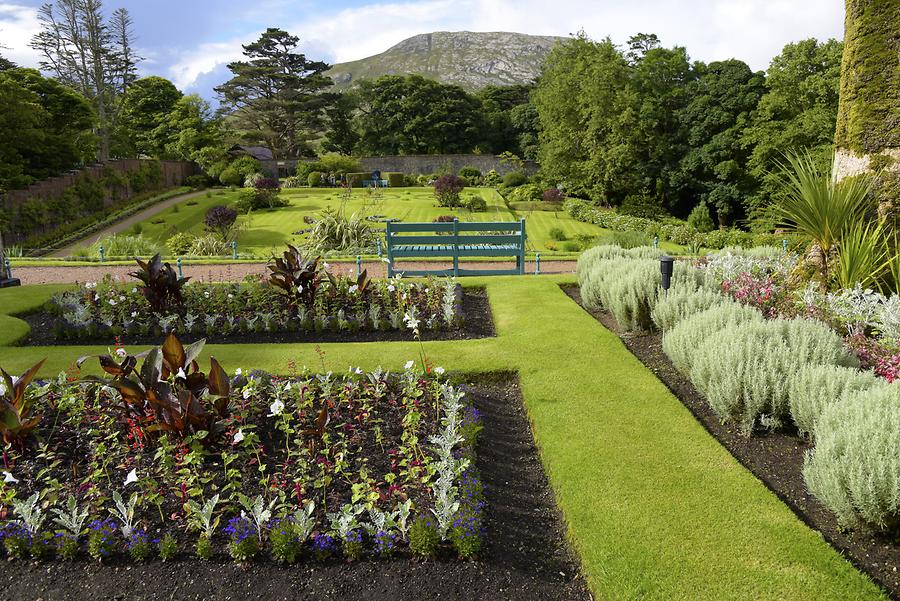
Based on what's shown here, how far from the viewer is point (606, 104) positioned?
105ft

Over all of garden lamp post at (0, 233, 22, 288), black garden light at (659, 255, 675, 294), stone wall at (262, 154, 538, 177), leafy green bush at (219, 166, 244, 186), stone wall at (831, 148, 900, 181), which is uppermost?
stone wall at (262, 154, 538, 177)

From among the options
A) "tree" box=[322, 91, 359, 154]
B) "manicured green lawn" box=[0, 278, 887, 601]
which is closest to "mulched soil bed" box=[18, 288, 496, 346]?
"manicured green lawn" box=[0, 278, 887, 601]

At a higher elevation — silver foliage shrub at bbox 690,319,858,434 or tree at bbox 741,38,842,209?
tree at bbox 741,38,842,209

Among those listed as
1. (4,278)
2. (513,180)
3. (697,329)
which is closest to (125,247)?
(4,278)

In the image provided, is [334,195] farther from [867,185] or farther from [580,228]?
[867,185]

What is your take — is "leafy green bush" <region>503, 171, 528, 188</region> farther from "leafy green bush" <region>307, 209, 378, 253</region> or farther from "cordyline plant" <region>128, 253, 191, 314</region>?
"cordyline plant" <region>128, 253, 191, 314</region>

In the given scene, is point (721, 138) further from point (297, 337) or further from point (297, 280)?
point (297, 337)

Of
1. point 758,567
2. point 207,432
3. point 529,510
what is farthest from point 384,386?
point 758,567

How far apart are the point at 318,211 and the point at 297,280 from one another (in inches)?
781

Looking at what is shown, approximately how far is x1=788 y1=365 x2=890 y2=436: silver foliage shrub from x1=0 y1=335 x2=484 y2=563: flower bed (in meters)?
2.33

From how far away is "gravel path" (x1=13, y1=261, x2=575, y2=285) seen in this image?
12445 mm

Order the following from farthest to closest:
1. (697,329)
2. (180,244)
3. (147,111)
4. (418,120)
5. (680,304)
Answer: (418,120) < (147,111) < (180,244) < (680,304) < (697,329)

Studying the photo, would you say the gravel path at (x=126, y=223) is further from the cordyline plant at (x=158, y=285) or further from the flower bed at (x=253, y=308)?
the cordyline plant at (x=158, y=285)

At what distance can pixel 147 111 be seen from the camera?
44.7m
